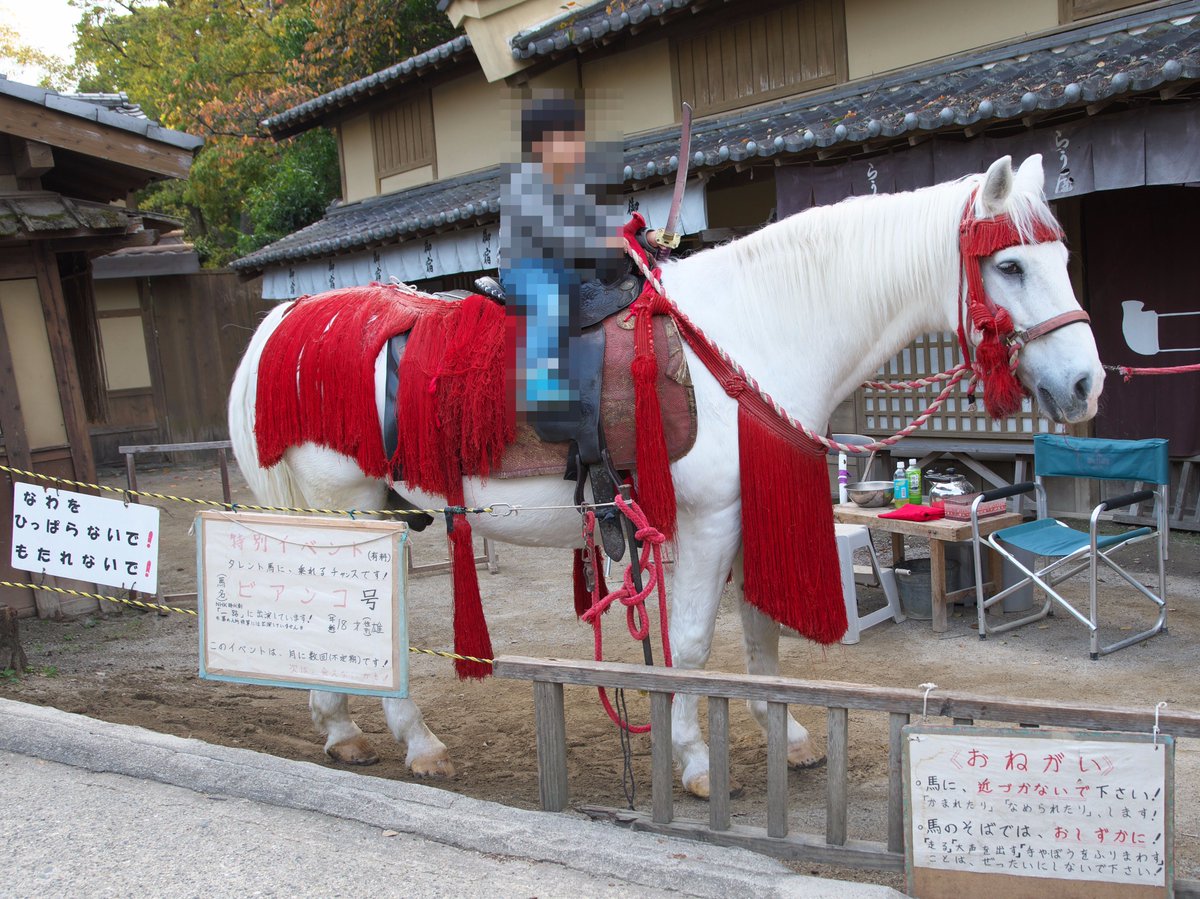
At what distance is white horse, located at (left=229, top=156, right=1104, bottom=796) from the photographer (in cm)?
306

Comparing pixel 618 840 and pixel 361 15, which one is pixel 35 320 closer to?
pixel 618 840

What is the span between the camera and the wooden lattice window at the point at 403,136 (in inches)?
542

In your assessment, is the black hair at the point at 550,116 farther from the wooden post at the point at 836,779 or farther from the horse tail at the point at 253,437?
the wooden post at the point at 836,779

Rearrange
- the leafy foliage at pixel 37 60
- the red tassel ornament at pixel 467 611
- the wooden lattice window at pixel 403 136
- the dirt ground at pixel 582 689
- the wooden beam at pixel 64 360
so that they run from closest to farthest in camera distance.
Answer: the red tassel ornament at pixel 467 611 < the dirt ground at pixel 582 689 < the wooden beam at pixel 64 360 < the wooden lattice window at pixel 403 136 < the leafy foliage at pixel 37 60

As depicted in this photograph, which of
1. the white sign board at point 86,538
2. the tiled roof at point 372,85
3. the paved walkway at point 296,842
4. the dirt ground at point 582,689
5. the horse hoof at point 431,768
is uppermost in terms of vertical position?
the tiled roof at point 372,85

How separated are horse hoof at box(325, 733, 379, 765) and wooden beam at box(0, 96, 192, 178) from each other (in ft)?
14.1

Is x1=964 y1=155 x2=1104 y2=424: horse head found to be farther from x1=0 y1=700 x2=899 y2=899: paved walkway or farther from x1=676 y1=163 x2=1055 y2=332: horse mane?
x1=0 y1=700 x2=899 y2=899: paved walkway

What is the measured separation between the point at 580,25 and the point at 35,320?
5964 millimetres

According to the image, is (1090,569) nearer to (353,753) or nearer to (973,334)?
(973,334)

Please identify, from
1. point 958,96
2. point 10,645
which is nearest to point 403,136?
point 958,96

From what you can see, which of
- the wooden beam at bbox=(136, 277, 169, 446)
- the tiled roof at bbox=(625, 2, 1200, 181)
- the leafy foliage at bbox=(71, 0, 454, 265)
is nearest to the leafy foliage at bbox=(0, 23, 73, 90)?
the leafy foliage at bbox=(71, 0, 454, 265)

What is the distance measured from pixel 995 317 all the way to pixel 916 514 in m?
2.89

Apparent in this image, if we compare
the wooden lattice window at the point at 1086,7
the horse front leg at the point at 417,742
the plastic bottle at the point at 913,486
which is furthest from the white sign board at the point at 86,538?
the wooden lattice window at the point at 1086,7

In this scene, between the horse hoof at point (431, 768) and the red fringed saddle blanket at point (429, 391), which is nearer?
the red fringed saddle blanket at point (429, 391)
